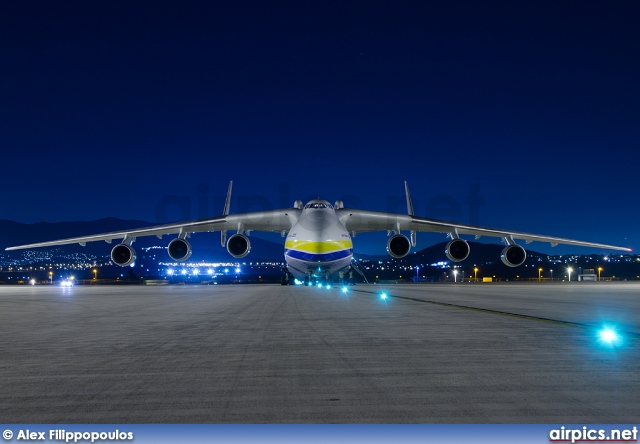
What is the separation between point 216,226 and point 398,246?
1026 centimetres

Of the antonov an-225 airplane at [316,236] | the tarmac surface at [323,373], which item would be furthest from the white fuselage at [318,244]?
the tarmac surface at [323,373]

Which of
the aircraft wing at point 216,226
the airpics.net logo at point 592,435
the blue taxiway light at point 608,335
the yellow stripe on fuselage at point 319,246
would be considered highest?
the aircraft wing at point 216,226

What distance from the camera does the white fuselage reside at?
28094 millimetres

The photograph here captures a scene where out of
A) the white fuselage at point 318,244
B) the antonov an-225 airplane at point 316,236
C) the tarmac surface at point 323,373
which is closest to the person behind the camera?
the tarmac surface at point 323,373

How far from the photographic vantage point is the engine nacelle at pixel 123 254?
98.1ft

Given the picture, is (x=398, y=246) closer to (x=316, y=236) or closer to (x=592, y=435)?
(x=316, y=236)

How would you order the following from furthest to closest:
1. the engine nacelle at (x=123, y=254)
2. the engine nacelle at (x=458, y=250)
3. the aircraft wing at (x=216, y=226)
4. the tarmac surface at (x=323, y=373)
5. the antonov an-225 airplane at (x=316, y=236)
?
the aircraft wing at (x=216, y=226) → the engine nacelle at (x=458, y=250) → the engine nacelle at (x=123, y=254) → the antonov an-225 airplane at (x=316, y=236) → the tarmac surface at (x=323, y=373)

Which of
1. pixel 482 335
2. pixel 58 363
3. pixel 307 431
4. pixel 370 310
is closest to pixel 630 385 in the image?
pixel 307 431

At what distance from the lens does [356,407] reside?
4609mm

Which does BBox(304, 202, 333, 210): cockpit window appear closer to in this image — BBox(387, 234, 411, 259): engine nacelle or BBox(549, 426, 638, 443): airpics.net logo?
BBox(387, 234, 411, 259): engine nacelle

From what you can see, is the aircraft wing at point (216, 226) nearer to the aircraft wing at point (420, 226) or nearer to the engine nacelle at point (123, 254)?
the engine nacelle at point (123, 254)

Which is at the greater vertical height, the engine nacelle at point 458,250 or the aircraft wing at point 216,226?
the aircraft wing at point 216,226

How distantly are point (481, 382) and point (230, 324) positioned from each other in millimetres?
6503

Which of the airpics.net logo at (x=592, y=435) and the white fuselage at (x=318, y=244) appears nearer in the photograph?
the airpics.net logo at (x=592, y=435)
